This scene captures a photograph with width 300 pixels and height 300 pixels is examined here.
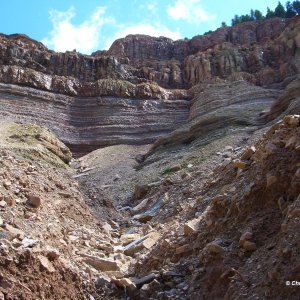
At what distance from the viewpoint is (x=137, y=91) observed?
35.9 m

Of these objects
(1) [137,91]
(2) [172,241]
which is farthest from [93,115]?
(2) [172,241]

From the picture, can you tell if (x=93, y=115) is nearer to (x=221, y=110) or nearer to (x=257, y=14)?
(x=221, y=110)

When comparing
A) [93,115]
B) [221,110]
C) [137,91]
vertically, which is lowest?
[221,110]

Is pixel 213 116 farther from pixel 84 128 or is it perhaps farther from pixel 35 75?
pixel 35 75

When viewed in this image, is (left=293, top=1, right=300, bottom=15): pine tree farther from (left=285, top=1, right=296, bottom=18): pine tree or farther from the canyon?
the canyon

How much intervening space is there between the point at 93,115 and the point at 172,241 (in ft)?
86.6

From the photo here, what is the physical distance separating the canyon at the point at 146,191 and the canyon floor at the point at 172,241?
24mm

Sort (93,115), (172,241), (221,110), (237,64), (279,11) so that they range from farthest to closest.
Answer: (279,11)
(237,64)
(93,115)
(221,110)
(172,241)

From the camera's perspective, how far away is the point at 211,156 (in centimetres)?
1745

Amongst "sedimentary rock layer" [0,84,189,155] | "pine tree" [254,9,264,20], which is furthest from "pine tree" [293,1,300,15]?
"sedimentary rock layer" [0,84,189,155]

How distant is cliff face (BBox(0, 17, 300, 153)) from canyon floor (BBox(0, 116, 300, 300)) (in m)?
14.8

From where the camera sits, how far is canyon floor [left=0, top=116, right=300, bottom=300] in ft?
18.4

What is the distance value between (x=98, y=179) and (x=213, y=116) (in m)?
8.74

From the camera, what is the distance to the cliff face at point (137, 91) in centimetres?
3073
